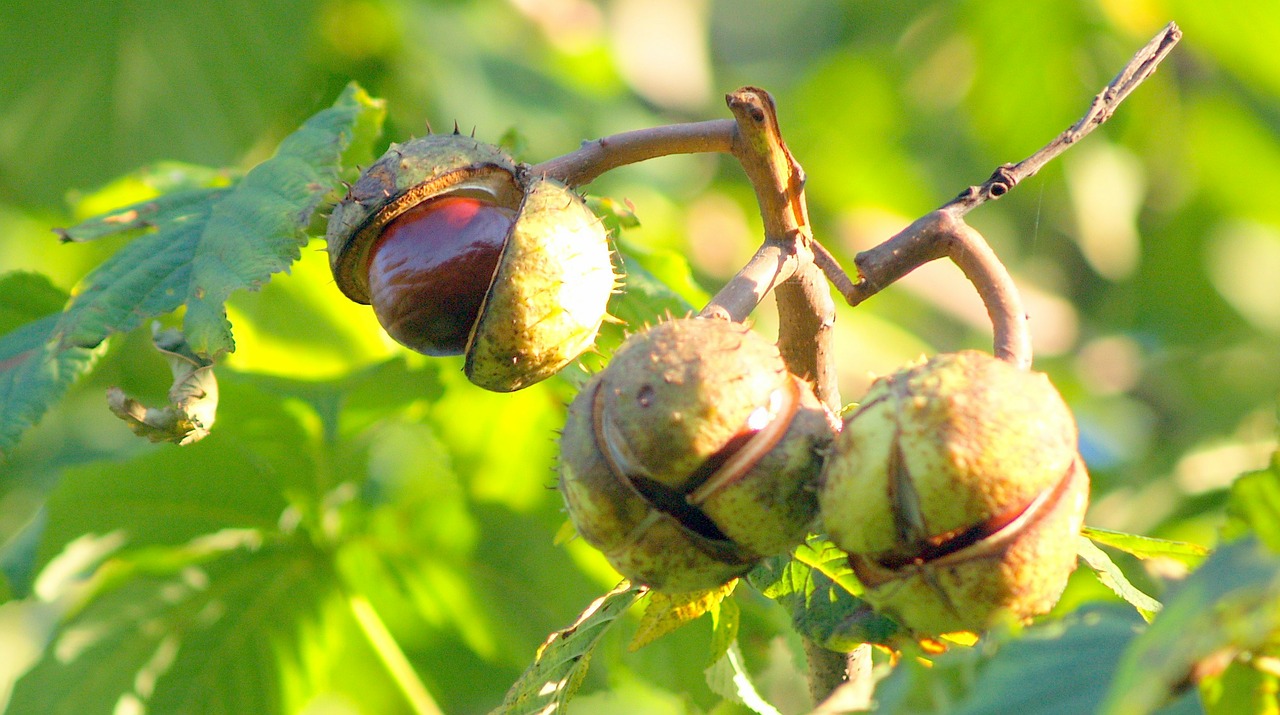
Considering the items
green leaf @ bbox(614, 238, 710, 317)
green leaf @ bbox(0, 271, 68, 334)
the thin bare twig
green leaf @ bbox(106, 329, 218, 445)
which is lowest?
green leaf @ bbox(0, 271, 68, 334)

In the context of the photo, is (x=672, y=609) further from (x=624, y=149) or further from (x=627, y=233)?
(x=627, y=233)

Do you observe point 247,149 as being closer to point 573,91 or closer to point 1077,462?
point 573,91

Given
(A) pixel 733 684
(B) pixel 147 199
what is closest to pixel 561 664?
(A) pixel 733 684

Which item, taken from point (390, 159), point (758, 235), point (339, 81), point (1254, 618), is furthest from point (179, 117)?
point (1254, 618)

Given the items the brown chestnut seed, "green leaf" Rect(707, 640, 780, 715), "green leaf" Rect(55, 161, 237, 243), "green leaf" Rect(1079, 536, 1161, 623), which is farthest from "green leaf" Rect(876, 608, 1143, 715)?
"green leaf" Rect(55, 161, 237, 243)

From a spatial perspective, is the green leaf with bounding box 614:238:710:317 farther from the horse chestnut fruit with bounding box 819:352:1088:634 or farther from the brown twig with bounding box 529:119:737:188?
the horse chestnut fruit with bounding box 819:352:1088:634

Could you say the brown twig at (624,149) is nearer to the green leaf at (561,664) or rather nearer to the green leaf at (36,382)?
the green leaf at (561,664)
